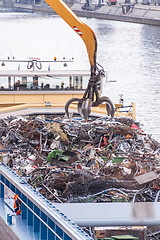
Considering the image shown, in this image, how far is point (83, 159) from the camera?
23.7 ft

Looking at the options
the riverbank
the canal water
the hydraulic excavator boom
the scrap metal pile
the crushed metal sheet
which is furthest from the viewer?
the riverbank

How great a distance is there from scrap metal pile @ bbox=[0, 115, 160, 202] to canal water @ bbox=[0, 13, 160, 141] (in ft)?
13.0

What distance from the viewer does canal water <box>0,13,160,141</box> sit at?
24250mm

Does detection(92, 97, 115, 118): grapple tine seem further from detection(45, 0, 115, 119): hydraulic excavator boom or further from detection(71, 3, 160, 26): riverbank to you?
detection(71, 3, 160, 26): riverbank

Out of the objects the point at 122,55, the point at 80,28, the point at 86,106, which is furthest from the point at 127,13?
the point at 86,106

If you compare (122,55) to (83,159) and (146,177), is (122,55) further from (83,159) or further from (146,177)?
(146,177)

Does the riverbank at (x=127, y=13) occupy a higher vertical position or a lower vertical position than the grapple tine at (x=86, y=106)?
lower

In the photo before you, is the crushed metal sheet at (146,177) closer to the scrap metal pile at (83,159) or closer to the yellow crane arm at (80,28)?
the scrap metal pile at (83,159)

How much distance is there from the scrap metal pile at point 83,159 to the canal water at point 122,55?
396 cm

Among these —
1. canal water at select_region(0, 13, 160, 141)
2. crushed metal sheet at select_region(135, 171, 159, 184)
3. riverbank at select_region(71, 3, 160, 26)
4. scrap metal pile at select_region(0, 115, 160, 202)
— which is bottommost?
riverbank at select_region(71, 3, 160, 26)

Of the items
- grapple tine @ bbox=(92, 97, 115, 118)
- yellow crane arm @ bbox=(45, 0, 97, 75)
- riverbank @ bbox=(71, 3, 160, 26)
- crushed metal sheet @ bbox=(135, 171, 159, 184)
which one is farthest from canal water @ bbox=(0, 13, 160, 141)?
crushed metal sheet @ bbox=(135, 171, 159, 184)

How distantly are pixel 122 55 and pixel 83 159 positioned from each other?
37.4 metres

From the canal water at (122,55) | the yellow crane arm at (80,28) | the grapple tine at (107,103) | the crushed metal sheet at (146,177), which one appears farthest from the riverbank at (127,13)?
the crushed metal sheet at (146,177)

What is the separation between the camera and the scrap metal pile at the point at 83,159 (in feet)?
20.0
